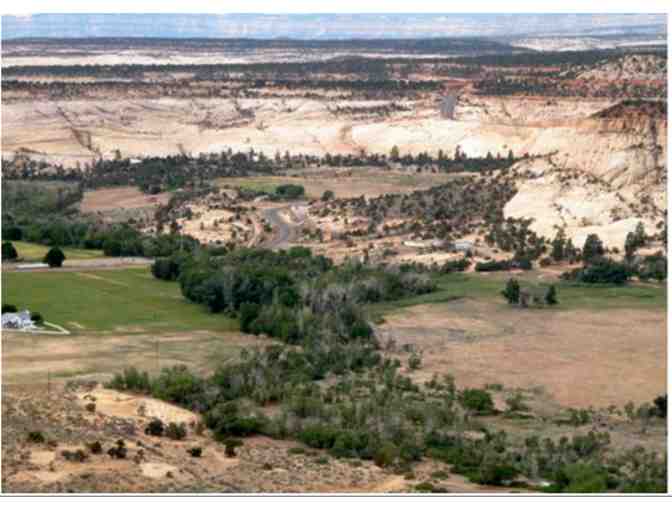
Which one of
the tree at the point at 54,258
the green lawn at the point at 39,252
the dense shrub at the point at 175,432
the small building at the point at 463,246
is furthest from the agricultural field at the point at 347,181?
the dense shrub at the point at 175,432

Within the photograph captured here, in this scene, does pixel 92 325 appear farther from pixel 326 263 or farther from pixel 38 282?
pixel 326 263

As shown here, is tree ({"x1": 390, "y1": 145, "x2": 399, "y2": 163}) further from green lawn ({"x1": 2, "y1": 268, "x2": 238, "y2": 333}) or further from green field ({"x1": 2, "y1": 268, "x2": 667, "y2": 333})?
green lawn ({"x1": 2, "y1": 268, "x2": 238, "y2": 333})

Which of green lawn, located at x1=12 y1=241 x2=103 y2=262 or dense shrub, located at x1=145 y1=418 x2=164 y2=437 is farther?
green lawn, located at x1=12 y1=241 x2=103 y2=262

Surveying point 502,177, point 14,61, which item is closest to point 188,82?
point 14,61

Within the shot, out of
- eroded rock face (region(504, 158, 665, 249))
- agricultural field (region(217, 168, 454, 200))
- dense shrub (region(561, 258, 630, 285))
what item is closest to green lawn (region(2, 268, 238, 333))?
dense shrub (region(561, 258, 630, 285))

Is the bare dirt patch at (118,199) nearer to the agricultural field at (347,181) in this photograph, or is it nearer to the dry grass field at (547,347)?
the agricultural field at (347,181)

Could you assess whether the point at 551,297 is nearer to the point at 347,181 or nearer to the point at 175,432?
the point at 175,432

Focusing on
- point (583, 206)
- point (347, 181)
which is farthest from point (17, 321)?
point (347, 181)
